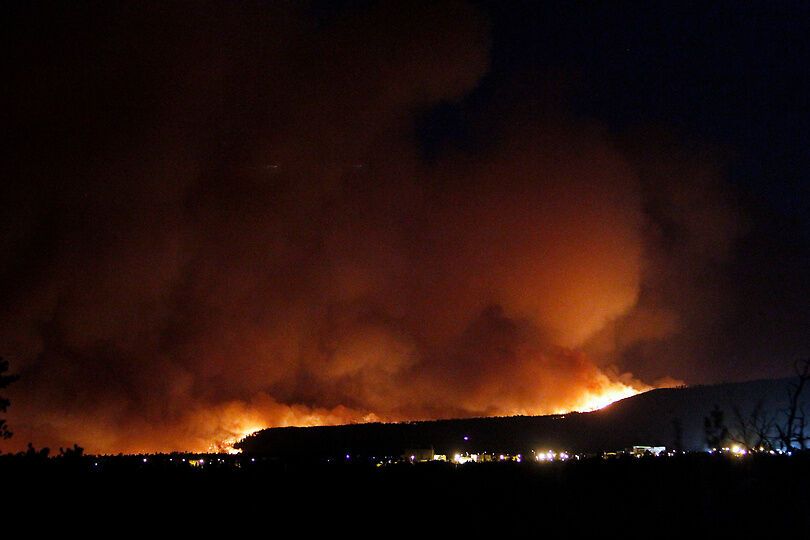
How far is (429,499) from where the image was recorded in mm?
20375

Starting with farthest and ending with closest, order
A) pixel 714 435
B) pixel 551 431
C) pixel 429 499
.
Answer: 1. pixel 551 431
2. pixel 714 435
3. pixel 429 499

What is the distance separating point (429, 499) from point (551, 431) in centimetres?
6428

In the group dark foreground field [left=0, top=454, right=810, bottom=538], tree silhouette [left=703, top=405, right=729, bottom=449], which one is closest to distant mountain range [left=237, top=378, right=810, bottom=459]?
tree silhouette [left=703, top=405, right=729, bottom=449]

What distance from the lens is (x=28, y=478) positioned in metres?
19.5

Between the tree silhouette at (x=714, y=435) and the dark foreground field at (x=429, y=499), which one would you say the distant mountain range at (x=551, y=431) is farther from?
the dark foreground field at (x=429, y=499)

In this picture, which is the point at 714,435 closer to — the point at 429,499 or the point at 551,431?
the point at 429,499

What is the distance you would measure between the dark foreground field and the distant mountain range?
4950cm

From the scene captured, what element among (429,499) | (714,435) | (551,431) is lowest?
(429,499)

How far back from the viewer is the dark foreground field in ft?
61.5

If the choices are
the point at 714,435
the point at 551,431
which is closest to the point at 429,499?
the point at 714,435

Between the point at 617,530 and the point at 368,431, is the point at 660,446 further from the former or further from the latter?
the point at 617,530

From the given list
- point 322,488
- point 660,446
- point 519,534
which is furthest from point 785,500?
point 660,446

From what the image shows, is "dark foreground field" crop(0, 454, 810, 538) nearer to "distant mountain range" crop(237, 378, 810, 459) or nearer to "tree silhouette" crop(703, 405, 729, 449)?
"tree silhouette" crop(703, 405, 729, 449)

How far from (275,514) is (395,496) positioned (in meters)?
3.19
